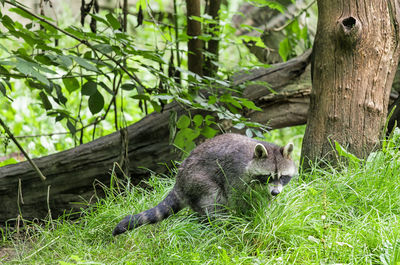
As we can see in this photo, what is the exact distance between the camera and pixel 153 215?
12.6 ft

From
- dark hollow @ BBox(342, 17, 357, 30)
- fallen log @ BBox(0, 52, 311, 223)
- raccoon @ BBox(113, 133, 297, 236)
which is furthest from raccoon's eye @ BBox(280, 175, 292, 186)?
fallen log @ BBox(0, 52, 311, 223)

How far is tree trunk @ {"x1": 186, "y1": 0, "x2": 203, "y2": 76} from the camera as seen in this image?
17.5 feet

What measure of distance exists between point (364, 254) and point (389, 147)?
144 centimetres

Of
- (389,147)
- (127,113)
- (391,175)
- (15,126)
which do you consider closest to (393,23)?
(389,147)

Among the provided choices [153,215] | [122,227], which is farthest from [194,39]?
[122,227]

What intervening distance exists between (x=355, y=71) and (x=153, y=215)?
2.19 meters

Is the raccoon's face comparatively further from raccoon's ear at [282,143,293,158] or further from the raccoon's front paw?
the raccoon's front paw

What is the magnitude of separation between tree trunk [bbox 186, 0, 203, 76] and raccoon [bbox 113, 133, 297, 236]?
1.60 meters

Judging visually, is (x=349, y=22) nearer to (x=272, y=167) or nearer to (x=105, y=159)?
(x=272, y=167)

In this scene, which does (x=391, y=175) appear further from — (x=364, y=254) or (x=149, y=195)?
(x=149, y=195)

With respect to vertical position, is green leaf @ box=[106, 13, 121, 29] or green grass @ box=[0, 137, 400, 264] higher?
green leaf @ box=[106, 13, 121, 29]

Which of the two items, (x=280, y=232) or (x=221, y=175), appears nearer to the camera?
(x=280, y=232)

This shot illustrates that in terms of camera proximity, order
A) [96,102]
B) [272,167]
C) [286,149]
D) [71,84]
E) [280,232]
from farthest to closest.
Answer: [71,84]
[96,102]
[286,149]
[272,167]
[280,232]

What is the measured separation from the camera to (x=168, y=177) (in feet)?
16.8
